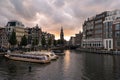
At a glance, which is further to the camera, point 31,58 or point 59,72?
point 31,58

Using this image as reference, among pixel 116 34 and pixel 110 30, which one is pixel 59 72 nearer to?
pixel 116 34

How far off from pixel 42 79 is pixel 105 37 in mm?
150394

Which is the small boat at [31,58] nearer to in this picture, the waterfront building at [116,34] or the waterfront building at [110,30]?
the waterfront building at [116,34]

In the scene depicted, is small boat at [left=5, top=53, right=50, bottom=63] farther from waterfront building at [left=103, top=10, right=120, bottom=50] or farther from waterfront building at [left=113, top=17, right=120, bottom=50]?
waterfront building at [left=103, top=10, right=120, bottom=50]

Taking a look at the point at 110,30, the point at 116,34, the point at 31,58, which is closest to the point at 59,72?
the point at 31,58

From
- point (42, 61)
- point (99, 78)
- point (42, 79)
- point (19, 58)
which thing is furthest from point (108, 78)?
point (19, 58)

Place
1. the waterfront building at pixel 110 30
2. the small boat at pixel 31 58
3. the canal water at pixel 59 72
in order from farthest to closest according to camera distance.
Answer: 1. the waterfront building at pixel 110 30
2. the small boat at pixel 31 58
3. the canal water at pixel 59 72

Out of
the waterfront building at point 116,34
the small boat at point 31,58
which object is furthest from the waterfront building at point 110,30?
the small boat at point 31,58

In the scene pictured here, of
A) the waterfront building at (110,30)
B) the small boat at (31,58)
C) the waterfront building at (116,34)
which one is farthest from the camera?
the waterfront building at (110,30)

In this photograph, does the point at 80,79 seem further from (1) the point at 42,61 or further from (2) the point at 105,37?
(2) the point at 105,37

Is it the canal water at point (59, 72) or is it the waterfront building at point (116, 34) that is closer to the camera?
the canal water at point (59, 72)

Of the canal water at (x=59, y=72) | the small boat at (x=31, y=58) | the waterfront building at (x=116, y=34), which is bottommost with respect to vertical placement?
the canal water at (x=59, y=72)

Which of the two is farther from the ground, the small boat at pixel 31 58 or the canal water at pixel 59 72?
the small boat at pixel 31 58

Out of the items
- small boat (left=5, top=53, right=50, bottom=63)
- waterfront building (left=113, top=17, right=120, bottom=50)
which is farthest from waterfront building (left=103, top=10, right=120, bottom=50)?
small boat (left=5, top=53, right=50, bottom=63)
